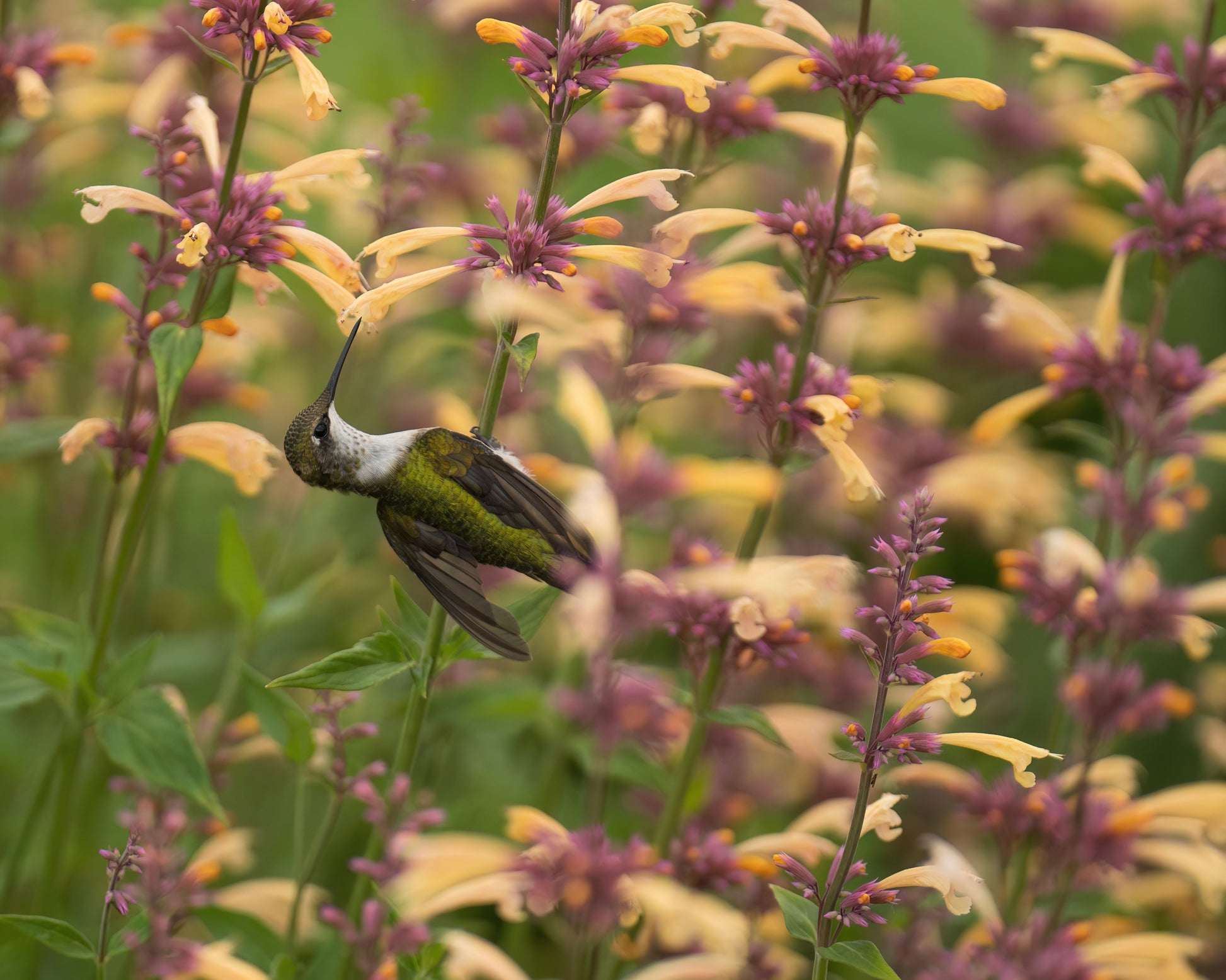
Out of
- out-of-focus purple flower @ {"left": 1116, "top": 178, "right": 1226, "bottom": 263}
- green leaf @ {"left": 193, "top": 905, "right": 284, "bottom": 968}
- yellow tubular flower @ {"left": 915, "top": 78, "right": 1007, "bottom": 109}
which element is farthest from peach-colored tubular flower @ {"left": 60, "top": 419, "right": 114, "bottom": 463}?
out-of-focus purple flower @ {"left": 1116, "top": 178, "right": 1226, "bottom": 263}

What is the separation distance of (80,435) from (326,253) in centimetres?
75

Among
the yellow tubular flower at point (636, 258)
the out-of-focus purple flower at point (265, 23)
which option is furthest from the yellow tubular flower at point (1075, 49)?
the out-of-focus purple flower at point (265, 23)

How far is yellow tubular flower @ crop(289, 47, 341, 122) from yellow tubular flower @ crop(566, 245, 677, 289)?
640 mm

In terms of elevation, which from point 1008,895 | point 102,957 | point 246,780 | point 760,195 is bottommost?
point 246,780

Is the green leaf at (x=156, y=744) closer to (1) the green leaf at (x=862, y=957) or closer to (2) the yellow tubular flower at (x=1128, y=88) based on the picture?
(1) the green leaf at (x=862, y=957)

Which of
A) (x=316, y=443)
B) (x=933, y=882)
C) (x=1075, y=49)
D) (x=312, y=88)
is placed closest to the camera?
(x=933, y=882)

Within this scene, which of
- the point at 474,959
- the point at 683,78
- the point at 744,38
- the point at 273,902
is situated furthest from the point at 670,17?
the point at 273,902

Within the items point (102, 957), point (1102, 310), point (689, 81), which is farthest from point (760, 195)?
point (102, 957)

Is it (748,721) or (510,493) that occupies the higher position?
(510,493)

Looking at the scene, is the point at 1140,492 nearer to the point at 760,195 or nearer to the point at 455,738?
the point at 455,738

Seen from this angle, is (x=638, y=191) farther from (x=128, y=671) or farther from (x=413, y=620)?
(x=128, y=671)

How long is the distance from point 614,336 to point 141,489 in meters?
1.30

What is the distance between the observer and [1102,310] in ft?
11.8

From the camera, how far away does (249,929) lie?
304 centimetres
